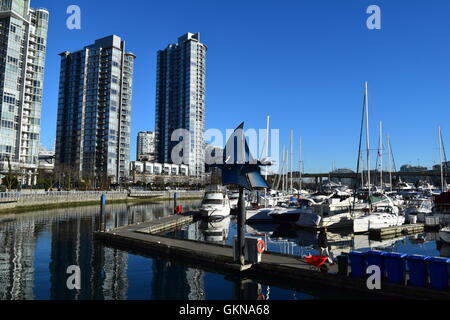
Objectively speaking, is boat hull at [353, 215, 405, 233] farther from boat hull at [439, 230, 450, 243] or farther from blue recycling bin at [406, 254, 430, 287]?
blue recycling bin at [406, 254, 430, 287]

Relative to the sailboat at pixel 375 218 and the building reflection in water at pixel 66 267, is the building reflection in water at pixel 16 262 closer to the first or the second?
the building reflection in water at pixel 66 267

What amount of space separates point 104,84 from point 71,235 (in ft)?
412

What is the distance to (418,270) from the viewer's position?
1426 cm

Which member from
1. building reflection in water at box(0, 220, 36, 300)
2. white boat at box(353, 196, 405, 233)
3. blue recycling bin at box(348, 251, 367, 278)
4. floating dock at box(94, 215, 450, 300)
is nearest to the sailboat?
white boat at box(353, 196, 405, 233)

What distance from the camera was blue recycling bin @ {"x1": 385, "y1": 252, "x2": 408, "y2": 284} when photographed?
48.1ft

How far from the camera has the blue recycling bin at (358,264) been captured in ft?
51.4

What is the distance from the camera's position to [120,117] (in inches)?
5822

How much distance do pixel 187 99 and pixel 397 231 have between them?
524 ft

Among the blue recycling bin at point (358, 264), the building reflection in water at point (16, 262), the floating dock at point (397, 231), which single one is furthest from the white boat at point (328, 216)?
the building reflection in water at point (16, 262)

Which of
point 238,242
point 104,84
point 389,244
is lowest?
point 389,244

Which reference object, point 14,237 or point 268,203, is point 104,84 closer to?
point 268,203

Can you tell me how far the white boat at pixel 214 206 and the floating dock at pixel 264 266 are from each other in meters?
19.5

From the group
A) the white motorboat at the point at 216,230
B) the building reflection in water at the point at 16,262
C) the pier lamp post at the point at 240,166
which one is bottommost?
the white motorboat at the point at 216,230
